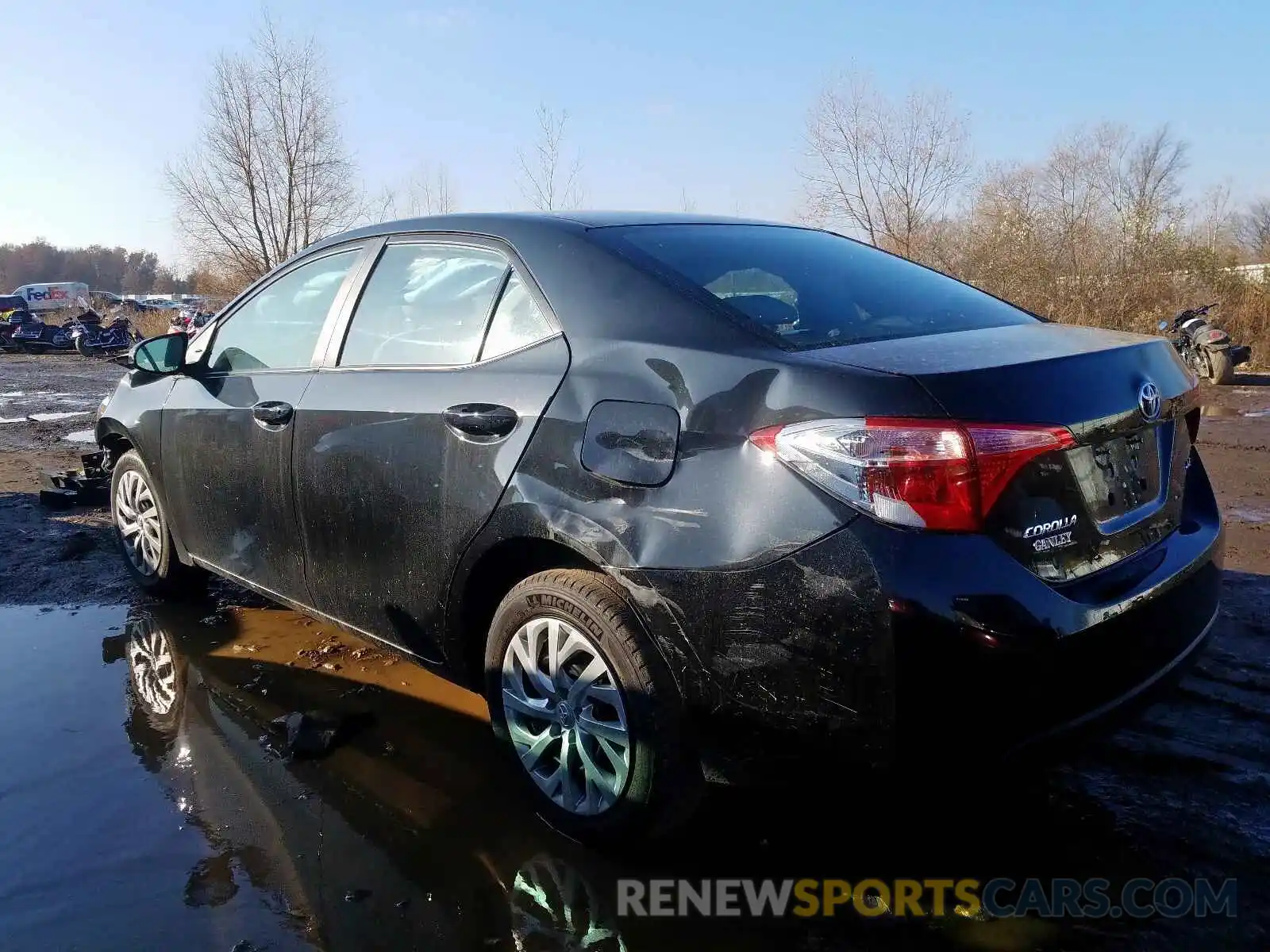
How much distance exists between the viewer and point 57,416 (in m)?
12.6

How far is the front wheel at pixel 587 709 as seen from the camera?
2.31 m

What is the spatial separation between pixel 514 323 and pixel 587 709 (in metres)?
1.11

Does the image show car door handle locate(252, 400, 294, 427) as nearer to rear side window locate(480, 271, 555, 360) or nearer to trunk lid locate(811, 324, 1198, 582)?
rear side window locate(480, 271, 555, 360)

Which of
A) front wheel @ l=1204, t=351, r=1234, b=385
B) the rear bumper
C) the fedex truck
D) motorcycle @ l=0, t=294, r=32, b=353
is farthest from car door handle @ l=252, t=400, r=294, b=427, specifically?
the fedex truck

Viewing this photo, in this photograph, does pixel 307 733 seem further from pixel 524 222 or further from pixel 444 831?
pixel 524 222

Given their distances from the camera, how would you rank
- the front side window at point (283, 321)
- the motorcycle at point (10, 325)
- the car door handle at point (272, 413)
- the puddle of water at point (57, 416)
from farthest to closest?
the motorcycle at point (10, 325), the puddle of water at point (57, 416), the front side window at point (283, 321), the car door handle at point (272, 413)

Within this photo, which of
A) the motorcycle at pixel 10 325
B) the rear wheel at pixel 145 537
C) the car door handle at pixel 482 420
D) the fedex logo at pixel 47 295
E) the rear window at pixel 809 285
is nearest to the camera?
the rear window at pixel 809 285

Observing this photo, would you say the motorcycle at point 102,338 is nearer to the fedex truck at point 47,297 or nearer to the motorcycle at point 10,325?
the motorcycle at point 10,325

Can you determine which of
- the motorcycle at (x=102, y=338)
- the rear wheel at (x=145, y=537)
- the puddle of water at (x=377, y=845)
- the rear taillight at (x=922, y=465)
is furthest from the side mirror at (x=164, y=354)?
the motorcycle at (x=102, y=338)

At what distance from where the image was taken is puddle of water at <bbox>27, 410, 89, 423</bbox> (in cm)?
1216

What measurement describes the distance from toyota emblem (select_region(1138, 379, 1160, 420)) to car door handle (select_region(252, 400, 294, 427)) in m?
2.63

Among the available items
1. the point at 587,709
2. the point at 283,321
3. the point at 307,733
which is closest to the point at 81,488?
the point at 283,321

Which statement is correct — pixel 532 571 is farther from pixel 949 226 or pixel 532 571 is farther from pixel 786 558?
pixel 949 226

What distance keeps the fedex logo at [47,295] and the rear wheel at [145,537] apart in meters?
41.3
